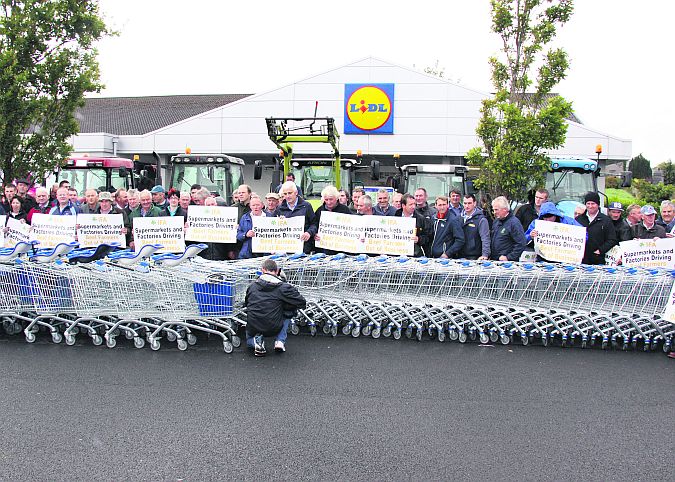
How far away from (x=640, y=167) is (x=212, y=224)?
48.1 m

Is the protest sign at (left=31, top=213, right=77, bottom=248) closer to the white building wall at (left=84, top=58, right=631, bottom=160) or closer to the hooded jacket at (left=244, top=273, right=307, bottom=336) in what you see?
the hooded jacket at (left=244, top=273, right=307, bottom=336)

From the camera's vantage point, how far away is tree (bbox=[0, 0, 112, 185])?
1362 centimetres

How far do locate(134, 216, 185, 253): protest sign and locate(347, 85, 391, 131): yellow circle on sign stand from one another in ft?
64.1

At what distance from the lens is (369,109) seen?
28.0m

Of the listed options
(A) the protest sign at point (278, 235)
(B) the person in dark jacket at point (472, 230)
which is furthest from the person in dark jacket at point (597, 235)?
(A) the protest sign at point (278, 235)

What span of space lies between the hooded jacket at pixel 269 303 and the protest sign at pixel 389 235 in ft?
6.14

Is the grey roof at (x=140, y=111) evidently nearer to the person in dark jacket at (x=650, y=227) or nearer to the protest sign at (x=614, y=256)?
the person in dark jacket at (x=650, y=227)

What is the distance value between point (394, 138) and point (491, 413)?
76.1 feet

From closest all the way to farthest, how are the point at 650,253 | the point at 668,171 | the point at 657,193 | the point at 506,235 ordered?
the point at 650,253 → the point at 506,235 → the point at 657,193 → the point at 668,171

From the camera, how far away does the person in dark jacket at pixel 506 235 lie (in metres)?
8.77

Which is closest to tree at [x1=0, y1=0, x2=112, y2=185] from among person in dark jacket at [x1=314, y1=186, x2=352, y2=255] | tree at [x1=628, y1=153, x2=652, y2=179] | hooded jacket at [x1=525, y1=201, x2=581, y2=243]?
person in dark jacket at [x1=314, y1=186, x2=352, y2=255]

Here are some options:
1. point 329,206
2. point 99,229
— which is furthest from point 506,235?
point 99,229

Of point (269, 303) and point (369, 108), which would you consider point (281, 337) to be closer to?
point (269, 303)

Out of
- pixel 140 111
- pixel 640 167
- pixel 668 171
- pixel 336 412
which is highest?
pixel 140 111
